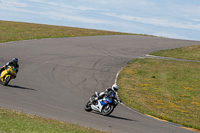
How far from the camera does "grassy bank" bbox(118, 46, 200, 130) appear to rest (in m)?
20.0

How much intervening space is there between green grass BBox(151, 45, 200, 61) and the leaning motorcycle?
1156 inches

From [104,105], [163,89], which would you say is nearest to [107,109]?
[104,105]

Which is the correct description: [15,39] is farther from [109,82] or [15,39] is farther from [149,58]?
[109,82]

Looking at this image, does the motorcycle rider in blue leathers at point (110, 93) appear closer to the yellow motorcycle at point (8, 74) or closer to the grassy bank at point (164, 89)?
the grassy bank at point (164, 89)

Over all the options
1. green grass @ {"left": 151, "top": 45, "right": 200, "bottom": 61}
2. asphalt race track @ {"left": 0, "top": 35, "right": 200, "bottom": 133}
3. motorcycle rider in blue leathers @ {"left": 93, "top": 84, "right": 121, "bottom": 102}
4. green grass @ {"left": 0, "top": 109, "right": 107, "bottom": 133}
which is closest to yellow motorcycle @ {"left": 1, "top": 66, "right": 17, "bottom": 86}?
asphalt race track @ {"left": 0, "top": 35, "right": 200, "bottom": 133}

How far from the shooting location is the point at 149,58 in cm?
→ 4100

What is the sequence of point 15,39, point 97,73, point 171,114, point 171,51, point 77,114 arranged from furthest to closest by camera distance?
point 171,51 → point 15,39 → point 97,73 → point 171,114 → point 77,114

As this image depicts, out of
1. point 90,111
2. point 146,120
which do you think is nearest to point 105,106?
point 90,111

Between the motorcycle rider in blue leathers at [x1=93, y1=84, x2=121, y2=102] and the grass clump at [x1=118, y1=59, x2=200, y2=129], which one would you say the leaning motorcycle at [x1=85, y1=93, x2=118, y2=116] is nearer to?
the motorcycle rider in blue leathers at [x1=93, y1=84, x2=121, y2=102]

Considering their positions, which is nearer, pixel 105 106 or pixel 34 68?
pixel 105 106

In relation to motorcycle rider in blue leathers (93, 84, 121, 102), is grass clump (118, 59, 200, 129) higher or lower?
lower

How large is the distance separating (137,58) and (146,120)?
939 inches

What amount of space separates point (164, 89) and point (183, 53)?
23132 mm

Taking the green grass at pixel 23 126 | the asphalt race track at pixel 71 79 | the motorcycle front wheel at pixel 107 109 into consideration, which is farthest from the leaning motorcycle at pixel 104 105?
the green grass at pixel 23 126
